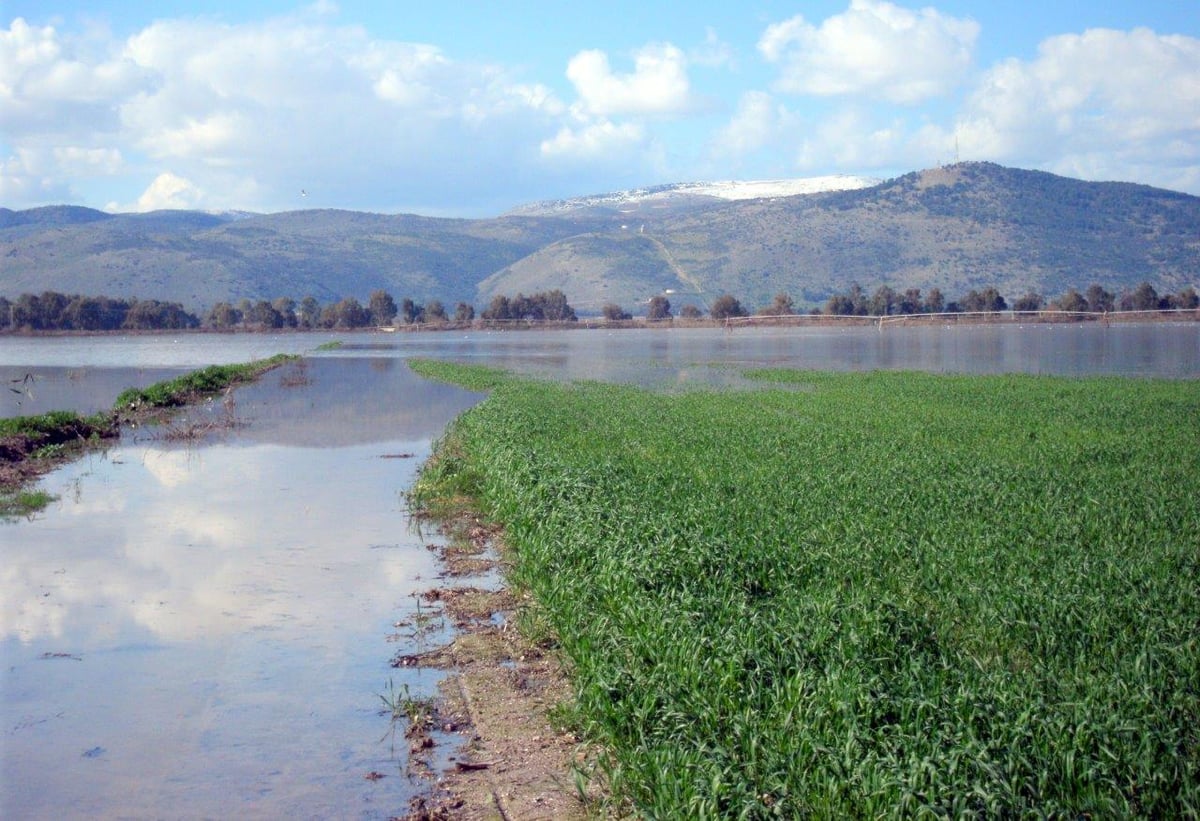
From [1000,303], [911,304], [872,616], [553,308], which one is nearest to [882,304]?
[911,304]

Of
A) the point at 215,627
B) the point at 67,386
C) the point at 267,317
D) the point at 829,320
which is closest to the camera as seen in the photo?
the point at 215,627

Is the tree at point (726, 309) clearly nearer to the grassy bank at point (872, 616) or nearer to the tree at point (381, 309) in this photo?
the tree at point (381, 309)

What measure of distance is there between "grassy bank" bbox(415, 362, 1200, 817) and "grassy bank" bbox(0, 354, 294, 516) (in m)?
6.72

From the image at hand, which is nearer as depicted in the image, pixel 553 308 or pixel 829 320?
pixel 829 320

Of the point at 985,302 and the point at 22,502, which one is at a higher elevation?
the point at 985,302

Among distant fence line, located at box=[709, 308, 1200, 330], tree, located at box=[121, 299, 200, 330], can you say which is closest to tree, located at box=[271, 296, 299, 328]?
tree, located at box=[121, 299, 200, 330]

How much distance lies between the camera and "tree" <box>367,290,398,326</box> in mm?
148750

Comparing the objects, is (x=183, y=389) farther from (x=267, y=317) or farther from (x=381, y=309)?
(x=381, y=309)

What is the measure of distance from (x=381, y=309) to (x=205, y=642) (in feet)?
469

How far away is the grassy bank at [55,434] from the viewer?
18922mm

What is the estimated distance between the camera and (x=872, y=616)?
27.2ft

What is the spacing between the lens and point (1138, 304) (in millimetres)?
127438

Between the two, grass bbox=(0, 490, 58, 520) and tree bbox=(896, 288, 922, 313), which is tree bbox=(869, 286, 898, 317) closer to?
tree bbox=(896, 288, 922, 313)

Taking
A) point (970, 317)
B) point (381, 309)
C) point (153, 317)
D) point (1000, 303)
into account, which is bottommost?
point (970, 317)
